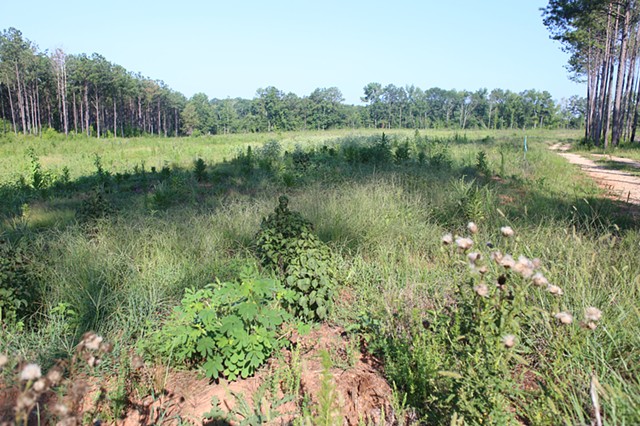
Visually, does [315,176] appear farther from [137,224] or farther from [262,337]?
[262,337]

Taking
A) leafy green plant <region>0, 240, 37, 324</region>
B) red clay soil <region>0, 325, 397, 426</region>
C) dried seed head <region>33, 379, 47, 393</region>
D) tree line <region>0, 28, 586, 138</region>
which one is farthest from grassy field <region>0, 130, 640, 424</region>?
tree line <region>0, 28, 586, 138</region>

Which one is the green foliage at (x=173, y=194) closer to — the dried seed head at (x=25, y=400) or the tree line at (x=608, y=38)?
the dried seed head at (x=25, y=400)

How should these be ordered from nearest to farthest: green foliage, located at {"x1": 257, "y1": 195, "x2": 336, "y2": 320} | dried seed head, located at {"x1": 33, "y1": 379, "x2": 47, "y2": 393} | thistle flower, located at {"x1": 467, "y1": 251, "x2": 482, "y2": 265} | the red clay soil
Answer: dried seed head, located at {"x1": 33, "y1": 379, "x2": 47, "y2": 393} < thistle flower, located at {"x1": 467, "y1": 251, "x2": 482, "y2": 265} < the red clay soil < green foliage, located at {"x1": 257, "y1": 195, "x2": 336, "y2": 320}

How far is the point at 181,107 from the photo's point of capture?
307 ft

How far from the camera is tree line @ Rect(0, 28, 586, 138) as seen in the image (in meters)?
51.7

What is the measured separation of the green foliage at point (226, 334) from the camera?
8.41 ft

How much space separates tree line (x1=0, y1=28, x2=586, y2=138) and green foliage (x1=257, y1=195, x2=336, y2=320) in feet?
166

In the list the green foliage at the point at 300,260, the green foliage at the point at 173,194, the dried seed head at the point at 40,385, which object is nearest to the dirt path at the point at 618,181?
the green foliage at the point at 300,260

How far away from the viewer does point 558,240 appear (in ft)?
12.7

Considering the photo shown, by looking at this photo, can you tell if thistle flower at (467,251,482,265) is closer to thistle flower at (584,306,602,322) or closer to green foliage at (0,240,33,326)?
thistle flower at (584,306,602,322)

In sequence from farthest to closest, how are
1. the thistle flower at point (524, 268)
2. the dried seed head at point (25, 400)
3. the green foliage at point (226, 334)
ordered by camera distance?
the green foliage at point (226, 334)
the thistle flower at point (524, 268)
the dried seed head at point (25, 400)

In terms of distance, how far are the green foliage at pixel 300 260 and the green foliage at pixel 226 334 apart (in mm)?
480

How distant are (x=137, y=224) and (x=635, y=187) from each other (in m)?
11.3

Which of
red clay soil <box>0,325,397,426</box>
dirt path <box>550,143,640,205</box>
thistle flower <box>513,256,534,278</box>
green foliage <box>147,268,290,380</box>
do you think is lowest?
red clay soil <box>0,325,397,426</box>
